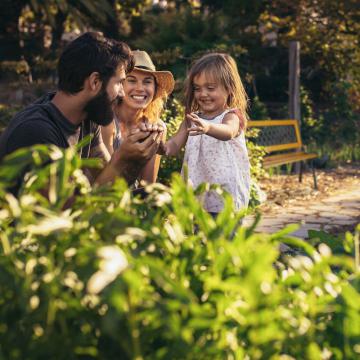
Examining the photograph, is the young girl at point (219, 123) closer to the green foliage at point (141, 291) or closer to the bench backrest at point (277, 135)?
the green foliage at point (141, 291)

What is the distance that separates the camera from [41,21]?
2391 cm

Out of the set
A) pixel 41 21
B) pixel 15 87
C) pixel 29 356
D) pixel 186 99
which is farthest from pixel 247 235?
pixel 41 21

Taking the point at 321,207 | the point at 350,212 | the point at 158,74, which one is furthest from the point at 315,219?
the point at 158,74

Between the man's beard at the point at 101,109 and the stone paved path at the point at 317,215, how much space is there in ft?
11.6

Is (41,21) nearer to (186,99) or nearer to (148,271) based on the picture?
(186,99)

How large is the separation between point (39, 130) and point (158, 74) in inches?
75.9

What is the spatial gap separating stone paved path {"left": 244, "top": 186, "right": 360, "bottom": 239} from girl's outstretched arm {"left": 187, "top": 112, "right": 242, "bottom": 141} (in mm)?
2350

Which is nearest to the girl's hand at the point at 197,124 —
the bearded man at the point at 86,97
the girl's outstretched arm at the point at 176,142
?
the bearded man at the point at 86,97

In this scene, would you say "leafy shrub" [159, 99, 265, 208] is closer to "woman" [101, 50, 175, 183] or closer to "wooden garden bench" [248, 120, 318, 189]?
"wooden garden bench" [248, 120, 318, 189]

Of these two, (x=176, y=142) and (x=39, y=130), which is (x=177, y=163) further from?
(x=39, y=130)

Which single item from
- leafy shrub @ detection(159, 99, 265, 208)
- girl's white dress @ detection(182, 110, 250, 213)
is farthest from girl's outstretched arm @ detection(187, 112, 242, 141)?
leafy shrub @ detection(159, 99, 265, 208)

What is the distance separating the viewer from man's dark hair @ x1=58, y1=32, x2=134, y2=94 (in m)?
3.42

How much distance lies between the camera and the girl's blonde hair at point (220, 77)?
4.70 meters

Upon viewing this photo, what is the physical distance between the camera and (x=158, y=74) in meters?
4.84
